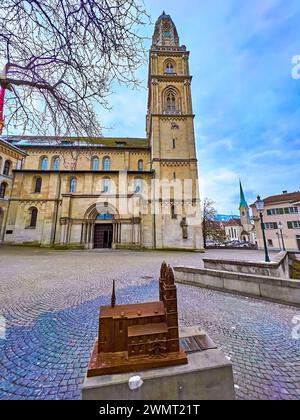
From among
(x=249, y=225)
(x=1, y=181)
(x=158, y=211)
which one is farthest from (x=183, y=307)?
(x=249, y=225)

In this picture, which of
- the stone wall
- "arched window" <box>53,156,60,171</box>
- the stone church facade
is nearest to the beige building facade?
the stone church facade

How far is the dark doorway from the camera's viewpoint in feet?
72.8

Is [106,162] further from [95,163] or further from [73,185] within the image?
[73,185]

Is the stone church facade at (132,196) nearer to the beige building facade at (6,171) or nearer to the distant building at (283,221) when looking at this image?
the beige building facade at (6,171)

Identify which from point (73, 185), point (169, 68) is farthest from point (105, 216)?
point (169, 68)

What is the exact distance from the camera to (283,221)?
98.3 feet

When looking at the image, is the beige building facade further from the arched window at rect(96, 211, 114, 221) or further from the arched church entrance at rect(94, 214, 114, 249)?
the arched window at rect(96, 211, 114, 221)

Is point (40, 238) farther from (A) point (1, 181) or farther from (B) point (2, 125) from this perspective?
(B) point (2, 125)

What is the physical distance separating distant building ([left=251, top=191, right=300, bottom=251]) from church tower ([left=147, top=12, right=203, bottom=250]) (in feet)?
54.0

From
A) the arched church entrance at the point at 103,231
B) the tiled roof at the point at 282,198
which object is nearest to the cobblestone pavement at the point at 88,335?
the arched church entrance at the point at 103,231

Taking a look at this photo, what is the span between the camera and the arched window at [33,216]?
22.5 m

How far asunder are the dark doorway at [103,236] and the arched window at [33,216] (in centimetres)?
794

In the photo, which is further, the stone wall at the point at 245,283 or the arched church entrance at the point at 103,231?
the arched church entrance at the point at 103,231
